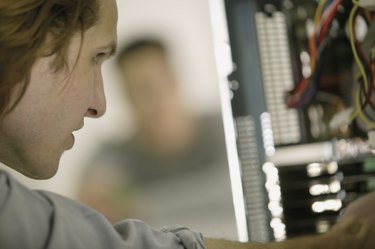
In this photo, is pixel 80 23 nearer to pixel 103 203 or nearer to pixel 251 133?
pixel 251 133

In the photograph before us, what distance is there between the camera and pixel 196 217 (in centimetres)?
151

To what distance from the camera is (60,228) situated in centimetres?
70

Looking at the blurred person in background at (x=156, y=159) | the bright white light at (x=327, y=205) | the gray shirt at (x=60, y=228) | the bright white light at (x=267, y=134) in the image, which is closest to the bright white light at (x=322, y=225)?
the bright white light at (x=327, y=205)

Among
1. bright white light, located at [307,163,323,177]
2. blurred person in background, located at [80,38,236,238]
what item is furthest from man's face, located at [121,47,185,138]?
bright white light, located at [307,163,323,177]

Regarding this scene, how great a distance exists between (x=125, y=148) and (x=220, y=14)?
447 mm

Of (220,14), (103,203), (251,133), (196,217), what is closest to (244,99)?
(251,133)

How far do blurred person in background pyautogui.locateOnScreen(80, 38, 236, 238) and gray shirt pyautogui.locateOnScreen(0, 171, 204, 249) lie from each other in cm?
71

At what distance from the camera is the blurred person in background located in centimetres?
151

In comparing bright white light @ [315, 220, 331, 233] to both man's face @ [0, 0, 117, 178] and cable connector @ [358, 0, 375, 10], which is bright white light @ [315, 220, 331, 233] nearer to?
cable connector @ [358, 0, 375, 10]

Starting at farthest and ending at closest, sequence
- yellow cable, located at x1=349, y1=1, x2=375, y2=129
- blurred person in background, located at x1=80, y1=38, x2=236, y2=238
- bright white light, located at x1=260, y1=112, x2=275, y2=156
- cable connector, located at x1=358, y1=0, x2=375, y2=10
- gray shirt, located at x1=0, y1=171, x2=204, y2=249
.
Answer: blurred person in background, located at x1=80, y1=38, x2=236, y2=238 → bright white light, located at x1=260, y1=112, x2=275, y2=156 → yellow cable, located at x1=349, y1=1, x2=375, y2=129 → cable connector, located at x1=358, y1=0, x2=375, y2=10 → gray shirt, located at x1=0, y1=171, x2=204, y2=249

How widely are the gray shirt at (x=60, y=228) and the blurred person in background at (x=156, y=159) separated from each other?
71 centimetres

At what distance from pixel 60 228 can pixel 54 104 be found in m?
0.19

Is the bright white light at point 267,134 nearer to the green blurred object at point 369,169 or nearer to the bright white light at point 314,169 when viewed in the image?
the bright white light at point 314,169

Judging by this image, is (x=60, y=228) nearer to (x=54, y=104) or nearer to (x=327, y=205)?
(x=54, y=104)
